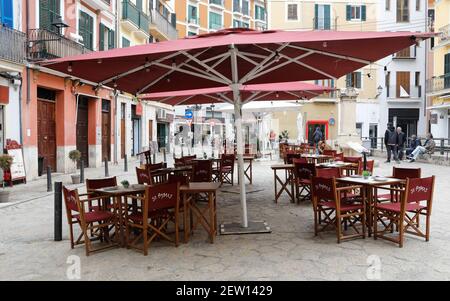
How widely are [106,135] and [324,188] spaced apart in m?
16.7

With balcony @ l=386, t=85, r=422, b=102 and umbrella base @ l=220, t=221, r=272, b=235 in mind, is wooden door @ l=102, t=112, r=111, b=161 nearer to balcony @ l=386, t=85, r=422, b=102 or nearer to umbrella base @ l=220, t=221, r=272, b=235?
umbrella base @ l=220, t=221, r=272, b=235

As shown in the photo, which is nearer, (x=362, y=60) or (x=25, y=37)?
(x=362, y=60)

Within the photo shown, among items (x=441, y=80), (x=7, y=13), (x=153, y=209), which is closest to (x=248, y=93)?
(x=153, y=209)

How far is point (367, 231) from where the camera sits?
6.12 m

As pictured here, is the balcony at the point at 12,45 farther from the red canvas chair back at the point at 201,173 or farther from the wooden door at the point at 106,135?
the wooden door at the point at 106,135

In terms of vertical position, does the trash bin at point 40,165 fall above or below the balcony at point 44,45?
below

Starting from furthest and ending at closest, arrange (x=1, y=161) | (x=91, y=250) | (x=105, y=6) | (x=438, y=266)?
1. (x=105, y=6)
2. (x=1, y=161)
3. (x=91, y=250)
4. (x=438, y=266)

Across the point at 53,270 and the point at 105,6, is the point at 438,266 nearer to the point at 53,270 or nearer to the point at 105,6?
the point at 53,270

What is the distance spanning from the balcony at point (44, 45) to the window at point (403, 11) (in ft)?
101

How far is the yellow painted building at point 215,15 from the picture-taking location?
48.0 meters

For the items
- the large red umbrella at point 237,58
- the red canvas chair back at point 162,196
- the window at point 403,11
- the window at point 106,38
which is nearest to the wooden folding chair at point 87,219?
the red canvas chair back at point 162,196

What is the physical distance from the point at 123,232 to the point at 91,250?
47 cm
